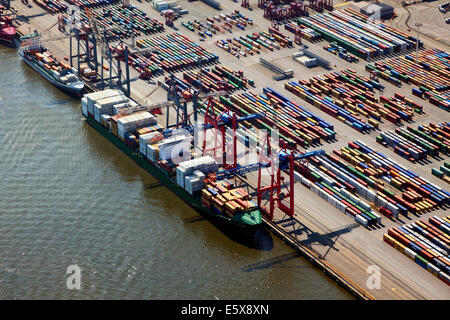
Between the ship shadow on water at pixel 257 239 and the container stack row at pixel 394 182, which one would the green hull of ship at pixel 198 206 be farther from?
the container stack row at pixel 394 182

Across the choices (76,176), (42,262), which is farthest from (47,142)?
(42,262)

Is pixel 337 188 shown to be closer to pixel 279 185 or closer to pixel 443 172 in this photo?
pixel 279 185

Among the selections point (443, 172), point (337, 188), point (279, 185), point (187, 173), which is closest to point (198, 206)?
point (187, 173)

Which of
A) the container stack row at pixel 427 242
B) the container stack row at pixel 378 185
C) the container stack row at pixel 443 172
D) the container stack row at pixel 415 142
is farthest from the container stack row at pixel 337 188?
the container stack row at pixel 443 172

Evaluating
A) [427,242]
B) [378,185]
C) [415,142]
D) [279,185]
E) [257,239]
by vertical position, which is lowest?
[257,239]

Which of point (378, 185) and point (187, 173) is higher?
point (187, 173)

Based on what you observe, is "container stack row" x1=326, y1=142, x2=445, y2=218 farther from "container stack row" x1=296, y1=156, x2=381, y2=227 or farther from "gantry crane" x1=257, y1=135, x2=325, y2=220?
"gantry crane" x1=257, y1=135, x2=325, y2=220

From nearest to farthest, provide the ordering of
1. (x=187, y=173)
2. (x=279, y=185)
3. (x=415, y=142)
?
(x=279, y=185) < (x=187, y=173) < (x=415, y=142)
